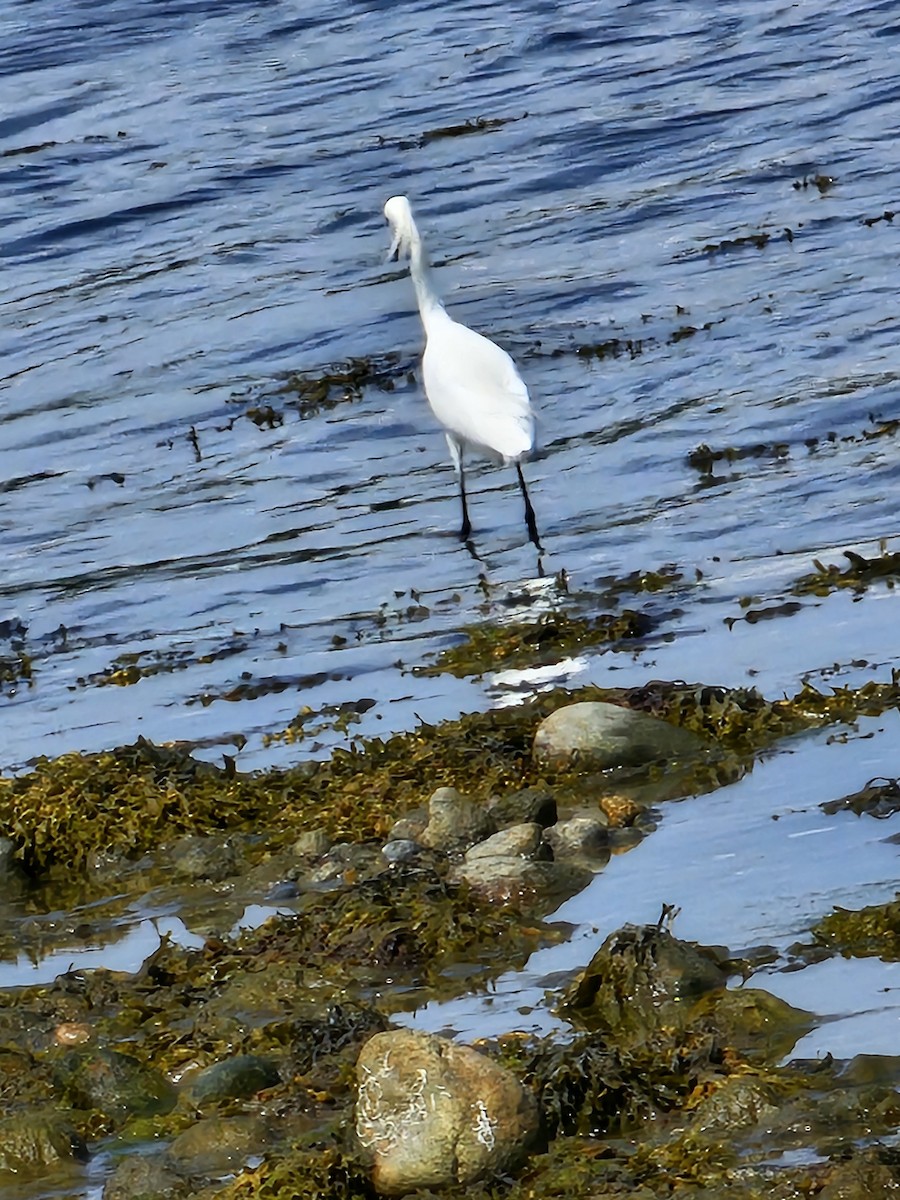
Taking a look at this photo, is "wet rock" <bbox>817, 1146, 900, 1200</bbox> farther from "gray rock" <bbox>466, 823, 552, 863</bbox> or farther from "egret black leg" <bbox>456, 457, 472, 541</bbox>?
"egret black leg" <bbox>456, 457, 472, 541</bbox>

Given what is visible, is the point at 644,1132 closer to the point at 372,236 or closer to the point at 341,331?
the point at 341,331

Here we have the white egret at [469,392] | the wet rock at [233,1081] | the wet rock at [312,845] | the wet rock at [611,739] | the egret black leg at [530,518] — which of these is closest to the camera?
the wet rock at [233,1081]

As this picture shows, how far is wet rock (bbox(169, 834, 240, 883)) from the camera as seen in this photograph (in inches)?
251

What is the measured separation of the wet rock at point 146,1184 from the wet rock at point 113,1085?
0.43 m

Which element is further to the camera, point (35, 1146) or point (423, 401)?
point (423, 401)

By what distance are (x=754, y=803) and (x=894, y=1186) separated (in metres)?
2.31

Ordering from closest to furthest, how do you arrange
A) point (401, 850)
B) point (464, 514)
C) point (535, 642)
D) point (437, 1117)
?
point (437, 1117) → point (401, 850) → point (535, 642) → point (464, 514)

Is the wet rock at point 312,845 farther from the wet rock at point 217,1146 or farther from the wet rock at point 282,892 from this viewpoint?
Result: the wet rock at point 217,1146

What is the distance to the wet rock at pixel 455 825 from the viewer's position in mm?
6062

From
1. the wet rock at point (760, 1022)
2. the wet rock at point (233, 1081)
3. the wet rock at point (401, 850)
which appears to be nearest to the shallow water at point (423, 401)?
the wet rock at point (760, 1022)

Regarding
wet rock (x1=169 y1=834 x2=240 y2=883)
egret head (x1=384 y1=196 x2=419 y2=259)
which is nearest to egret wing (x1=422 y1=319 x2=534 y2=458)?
egret head (x1=384 y1=196 x2=419 y2=259)

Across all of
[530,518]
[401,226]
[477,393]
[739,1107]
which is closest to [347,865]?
[739,1107]

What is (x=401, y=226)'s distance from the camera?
1242 cm

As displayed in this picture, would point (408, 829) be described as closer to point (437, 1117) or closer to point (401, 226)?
point (437, 1117)
